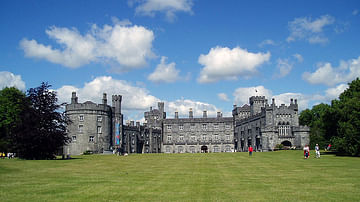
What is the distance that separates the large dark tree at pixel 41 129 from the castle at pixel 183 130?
23.3 m

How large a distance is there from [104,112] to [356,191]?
66030mm

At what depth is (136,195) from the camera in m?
13.9

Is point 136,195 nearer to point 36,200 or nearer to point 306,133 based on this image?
point 36,200

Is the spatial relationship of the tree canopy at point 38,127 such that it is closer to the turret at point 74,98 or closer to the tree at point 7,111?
the tree at point 7,111

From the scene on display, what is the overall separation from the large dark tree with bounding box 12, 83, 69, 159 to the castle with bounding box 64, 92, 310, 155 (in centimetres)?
2327

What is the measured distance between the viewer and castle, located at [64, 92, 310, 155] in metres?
73.2

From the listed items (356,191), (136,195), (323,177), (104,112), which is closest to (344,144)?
(323,177)

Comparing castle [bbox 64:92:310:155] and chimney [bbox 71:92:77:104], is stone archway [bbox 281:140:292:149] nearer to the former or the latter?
castle [bbox 64:92:310:155]

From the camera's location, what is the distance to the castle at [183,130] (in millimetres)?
73188

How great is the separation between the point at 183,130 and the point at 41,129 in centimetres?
6763

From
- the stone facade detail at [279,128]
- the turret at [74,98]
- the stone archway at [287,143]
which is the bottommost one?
the stone archway at [287,143]

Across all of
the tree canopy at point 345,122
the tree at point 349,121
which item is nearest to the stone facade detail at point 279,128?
the tree canopy at point 345,122

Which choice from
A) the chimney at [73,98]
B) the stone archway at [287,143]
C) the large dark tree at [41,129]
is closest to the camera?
the large dark tree at [41,129]

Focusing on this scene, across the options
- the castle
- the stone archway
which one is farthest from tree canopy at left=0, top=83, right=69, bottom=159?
the stone archway
